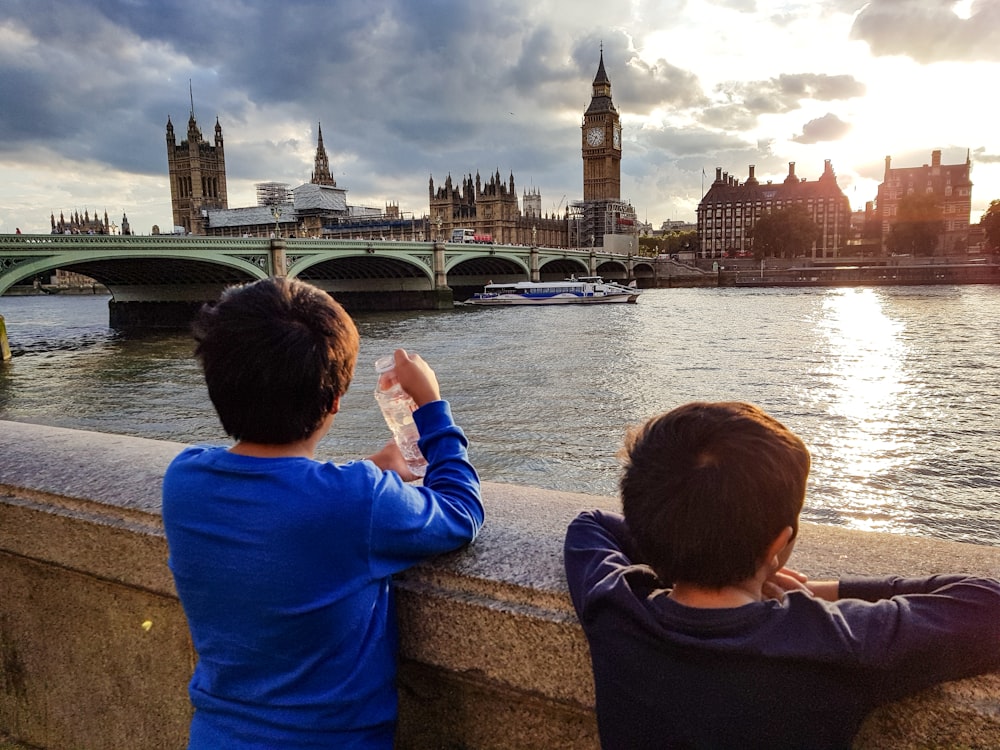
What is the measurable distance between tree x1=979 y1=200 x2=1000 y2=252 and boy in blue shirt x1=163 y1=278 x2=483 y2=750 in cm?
5921

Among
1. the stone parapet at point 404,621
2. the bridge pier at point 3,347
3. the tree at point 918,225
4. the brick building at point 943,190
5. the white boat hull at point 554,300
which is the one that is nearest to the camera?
the stone parapet at point 404,621

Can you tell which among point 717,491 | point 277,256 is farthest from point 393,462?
point 277,256

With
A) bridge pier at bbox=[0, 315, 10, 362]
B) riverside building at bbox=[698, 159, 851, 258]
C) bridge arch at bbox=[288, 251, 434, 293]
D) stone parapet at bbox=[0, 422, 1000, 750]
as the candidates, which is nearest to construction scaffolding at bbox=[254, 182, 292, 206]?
riverside building at bbox=[698, 159, 851, 258]

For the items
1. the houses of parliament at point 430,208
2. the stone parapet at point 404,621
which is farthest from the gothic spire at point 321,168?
the stone parapet at point 404,621

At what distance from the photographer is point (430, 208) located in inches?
Answer: 3666

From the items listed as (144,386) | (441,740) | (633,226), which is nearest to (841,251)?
(633,226)

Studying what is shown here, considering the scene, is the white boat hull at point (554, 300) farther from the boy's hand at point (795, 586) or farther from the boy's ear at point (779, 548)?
the boy's ear at point (779, 548)

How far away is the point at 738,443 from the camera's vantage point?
3.06ft

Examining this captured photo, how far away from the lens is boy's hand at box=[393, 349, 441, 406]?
1.36m

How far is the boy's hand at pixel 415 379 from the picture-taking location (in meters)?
1.36

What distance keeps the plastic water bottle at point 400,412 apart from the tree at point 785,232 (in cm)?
6915

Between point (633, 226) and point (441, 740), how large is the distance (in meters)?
101

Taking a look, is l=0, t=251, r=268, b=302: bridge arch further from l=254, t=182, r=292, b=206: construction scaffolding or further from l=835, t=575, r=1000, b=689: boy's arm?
l=254, t=182, r=292, b=206: construction scaffolding

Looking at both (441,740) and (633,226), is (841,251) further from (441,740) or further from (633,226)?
(441,740)
